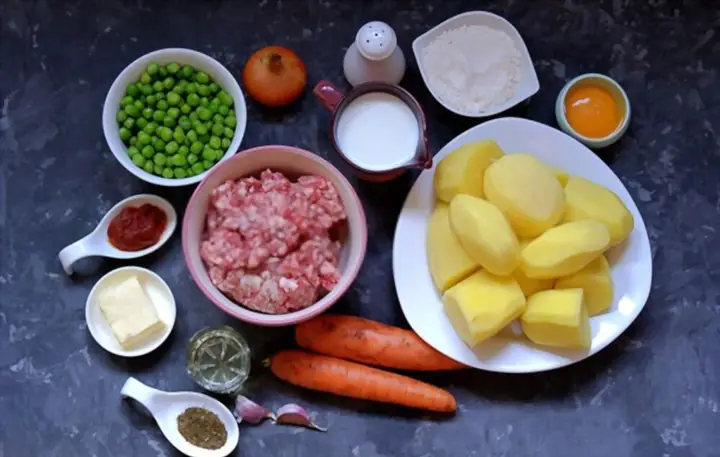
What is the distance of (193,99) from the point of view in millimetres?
1825

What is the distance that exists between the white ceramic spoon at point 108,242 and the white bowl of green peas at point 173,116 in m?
0.06

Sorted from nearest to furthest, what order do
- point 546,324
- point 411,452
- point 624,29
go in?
1. point 546,324
2. point 411,452
3. point 624,29

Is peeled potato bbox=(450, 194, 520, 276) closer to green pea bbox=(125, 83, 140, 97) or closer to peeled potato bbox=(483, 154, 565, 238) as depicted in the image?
peeled potato bbox=(483, 154, 565, 238)

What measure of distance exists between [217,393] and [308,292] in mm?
306

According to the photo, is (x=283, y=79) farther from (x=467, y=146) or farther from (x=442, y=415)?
(x=442, y=415)

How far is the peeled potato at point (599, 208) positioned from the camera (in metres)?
1.68

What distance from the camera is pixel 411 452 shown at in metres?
1.80

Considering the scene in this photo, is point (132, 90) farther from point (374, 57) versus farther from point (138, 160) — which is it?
point (374, 57)

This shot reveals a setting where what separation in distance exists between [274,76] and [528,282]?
2.03 feet

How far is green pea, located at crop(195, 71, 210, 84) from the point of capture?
1.83 meters

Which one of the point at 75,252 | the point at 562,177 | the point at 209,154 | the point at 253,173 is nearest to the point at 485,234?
the point at 562,177

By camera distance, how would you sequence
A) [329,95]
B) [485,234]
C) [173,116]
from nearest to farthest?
[485,234]
[329,95]
[173,116]

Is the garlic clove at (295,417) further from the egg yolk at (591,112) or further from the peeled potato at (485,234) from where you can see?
the egg yolk at (591,112)

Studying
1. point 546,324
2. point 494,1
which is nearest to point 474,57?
point 494,1
